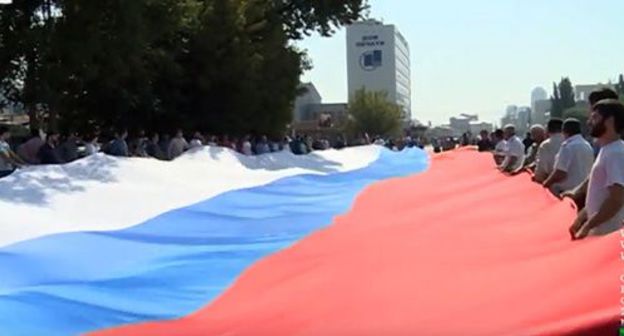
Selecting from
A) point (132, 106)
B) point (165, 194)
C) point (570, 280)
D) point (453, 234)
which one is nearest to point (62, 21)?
point (132, 106)

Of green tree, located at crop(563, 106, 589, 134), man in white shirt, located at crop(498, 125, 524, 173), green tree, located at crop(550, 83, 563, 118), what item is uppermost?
green tree, located at crop(550, 83, 563, 118)

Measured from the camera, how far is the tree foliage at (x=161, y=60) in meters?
18.1

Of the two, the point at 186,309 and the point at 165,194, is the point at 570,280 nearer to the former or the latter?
the point at 186,309

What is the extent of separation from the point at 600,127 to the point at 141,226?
4930 millimetres

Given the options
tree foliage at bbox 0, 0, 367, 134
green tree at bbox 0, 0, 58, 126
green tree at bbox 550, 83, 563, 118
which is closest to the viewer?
green tree at bbox 0, 0, 58, 126

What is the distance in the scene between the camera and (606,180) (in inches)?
193

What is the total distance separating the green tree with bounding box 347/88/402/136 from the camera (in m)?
95.2

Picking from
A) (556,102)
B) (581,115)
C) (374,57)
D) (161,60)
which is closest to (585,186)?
(161,60)

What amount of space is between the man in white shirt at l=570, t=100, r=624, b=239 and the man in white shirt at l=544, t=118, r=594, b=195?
1967 mm

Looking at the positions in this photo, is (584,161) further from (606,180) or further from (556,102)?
(556,102)

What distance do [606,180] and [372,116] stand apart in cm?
9151

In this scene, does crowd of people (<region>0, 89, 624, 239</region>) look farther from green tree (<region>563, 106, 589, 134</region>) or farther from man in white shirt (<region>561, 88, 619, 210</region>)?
green tree (<region>563, 106, 589, 134</region>)

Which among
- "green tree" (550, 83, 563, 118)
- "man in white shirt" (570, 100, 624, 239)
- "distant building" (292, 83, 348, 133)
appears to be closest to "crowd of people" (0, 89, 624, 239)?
"man in white shirt" (570, 100, 624, 239)

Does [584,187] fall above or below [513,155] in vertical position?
above
